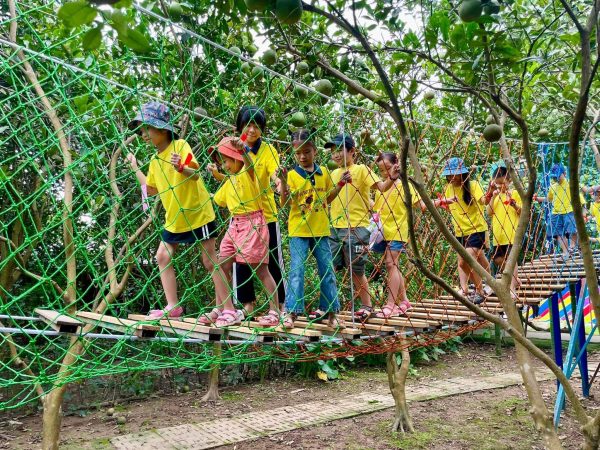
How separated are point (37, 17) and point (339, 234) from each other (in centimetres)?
203

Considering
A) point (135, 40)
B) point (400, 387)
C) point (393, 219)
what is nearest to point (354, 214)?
point (393, 219)

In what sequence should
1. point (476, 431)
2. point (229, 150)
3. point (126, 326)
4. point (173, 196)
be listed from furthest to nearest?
1. point (476, 431)
2. point (229, 150)
3. point (173, 196)
4. point (126, 326)

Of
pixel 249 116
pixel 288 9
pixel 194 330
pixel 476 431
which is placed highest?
pixel 249 116

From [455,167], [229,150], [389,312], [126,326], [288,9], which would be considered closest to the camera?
[288,9]

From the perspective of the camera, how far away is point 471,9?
0.93m

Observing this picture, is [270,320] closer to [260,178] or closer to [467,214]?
[260,178]

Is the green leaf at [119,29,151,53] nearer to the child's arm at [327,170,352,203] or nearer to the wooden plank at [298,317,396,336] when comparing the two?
the child's arm at [327,170,352,203]

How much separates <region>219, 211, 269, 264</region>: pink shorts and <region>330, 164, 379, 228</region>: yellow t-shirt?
0.47m

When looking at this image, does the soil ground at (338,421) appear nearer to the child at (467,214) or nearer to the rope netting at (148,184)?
the rope netting at (148,184)

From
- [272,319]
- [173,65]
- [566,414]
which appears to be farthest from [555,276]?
[173,65]

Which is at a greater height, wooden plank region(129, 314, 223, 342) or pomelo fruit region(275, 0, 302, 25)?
pomelo fruit region(275, 0, 302, 25)

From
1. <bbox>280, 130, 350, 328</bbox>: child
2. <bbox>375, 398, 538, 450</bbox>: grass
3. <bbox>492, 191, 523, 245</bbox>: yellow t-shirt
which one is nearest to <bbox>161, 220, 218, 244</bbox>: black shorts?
<bbox>280, 130, 350, 328</bbox>: child

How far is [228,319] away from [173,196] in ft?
1.66

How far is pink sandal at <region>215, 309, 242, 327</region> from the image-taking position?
6.40ft
